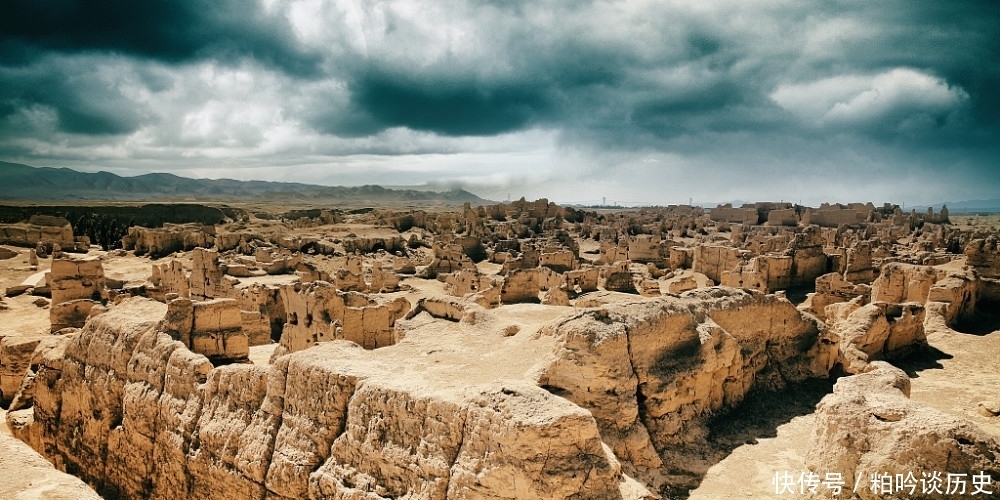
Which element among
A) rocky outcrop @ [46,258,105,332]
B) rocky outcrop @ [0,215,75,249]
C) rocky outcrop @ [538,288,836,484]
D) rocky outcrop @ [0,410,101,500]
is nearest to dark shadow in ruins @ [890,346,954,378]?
rocky outcrop @ [538,288,836,484]

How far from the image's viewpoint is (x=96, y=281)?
69.7 feet

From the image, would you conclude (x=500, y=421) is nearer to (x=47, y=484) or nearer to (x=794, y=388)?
→ (x=47, y=484)

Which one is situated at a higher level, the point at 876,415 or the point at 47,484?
the point at 876,415

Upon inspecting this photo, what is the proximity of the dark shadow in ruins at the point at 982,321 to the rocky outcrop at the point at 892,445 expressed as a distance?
10606 mm

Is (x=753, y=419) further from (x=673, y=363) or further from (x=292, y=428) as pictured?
(x=292, y=428)

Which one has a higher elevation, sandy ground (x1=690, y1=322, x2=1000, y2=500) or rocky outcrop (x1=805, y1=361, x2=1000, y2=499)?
rocky outcrop (x1=805, y1=361, x2=1000, y2=499)

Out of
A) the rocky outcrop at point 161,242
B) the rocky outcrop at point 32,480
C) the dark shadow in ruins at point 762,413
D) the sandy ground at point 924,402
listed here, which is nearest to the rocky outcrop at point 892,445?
the sandy ground at point 924,402

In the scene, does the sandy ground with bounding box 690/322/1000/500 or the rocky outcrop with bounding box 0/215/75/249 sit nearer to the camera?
the sandy ground with bounding box 690/322/1000/500

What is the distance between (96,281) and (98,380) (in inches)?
506

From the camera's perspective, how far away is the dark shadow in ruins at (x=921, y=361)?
44.3ft

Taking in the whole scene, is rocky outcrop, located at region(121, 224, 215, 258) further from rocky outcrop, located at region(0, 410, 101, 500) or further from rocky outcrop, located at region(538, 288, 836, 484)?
rocky outcrop, located at region(538, 288, 836, 484)

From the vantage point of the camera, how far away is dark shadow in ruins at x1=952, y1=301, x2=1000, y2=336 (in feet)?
51.9

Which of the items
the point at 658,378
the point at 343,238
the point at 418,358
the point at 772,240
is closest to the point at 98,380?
the point at 418,358

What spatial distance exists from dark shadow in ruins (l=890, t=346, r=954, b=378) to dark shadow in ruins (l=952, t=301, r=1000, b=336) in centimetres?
216
